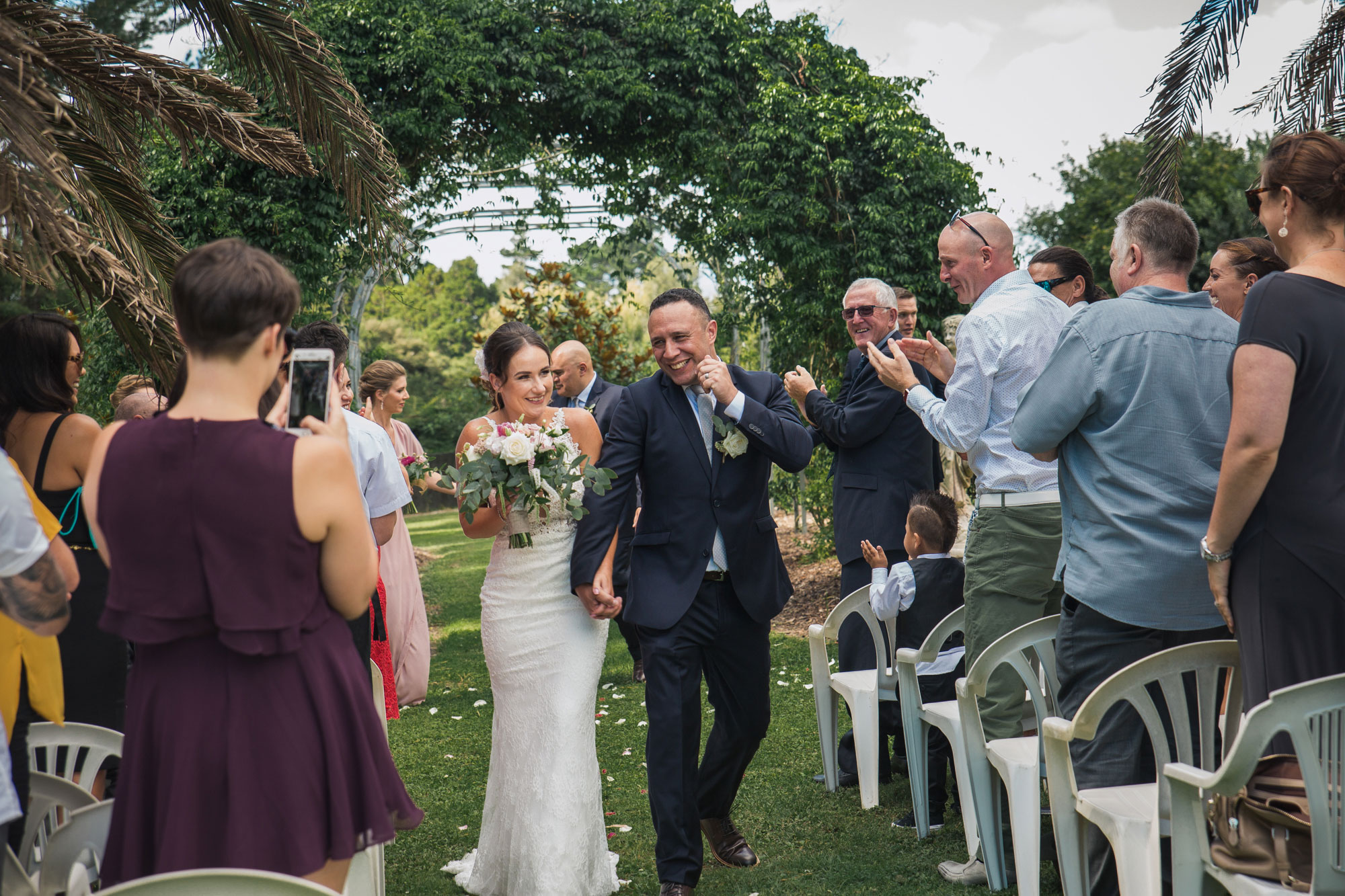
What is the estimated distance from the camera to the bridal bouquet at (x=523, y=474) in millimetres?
4367

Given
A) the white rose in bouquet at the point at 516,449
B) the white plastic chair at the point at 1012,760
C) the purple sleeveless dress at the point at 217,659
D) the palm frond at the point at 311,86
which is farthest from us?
the palm frond at the point at 311,86

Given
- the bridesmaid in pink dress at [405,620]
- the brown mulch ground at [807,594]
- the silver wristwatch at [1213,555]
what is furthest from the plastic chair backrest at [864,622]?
the brown mulch ground at [807,594]

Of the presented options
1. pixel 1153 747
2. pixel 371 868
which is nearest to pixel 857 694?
pixel 1153 747

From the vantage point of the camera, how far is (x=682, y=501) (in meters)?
4.37

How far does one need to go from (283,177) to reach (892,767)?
8695mm

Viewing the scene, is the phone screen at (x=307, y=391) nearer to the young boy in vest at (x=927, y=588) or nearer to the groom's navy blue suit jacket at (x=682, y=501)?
the groom's navy blue suit jacket at (x=682, y=501)

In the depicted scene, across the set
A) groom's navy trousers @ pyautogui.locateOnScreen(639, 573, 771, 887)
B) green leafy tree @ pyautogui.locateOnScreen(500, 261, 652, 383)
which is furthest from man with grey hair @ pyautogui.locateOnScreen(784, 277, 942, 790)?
green leafy tree @ pyautogui.locateOnScreen(500, 261, 652, 383)

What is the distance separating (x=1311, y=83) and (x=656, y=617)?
17.7 feet

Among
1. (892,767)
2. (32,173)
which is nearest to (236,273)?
(32,173)

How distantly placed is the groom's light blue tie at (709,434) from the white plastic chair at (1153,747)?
1536mm

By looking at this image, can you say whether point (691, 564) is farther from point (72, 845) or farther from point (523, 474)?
point (72, 845)

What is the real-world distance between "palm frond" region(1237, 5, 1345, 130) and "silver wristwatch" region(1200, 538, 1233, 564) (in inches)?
187

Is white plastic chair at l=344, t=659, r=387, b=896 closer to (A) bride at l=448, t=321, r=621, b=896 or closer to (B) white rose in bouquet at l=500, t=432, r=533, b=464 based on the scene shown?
(A) bride at l=448, t=321, r=621, b=896

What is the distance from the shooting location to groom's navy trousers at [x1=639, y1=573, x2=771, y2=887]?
4129 mm
